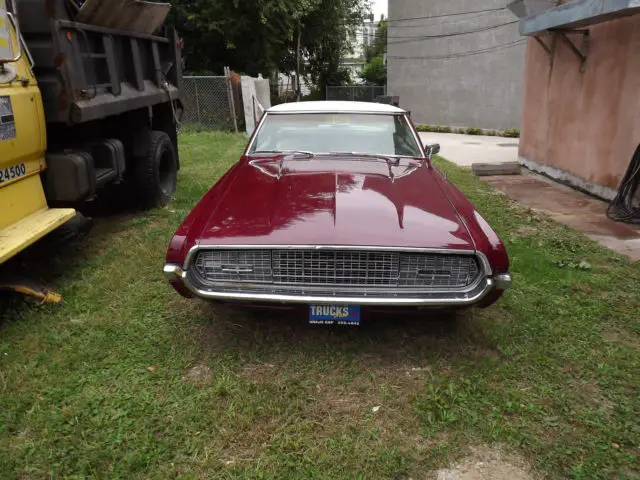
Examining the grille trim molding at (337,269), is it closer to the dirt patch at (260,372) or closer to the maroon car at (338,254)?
the maroon car at (338,254)

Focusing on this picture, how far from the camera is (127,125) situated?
19.7 ft

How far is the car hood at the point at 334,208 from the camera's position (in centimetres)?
297

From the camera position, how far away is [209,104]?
613 inches

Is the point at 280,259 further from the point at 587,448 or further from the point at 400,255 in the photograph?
the point at 587,448

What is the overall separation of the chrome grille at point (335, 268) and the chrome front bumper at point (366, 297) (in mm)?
100

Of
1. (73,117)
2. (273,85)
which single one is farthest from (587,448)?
(273,85)

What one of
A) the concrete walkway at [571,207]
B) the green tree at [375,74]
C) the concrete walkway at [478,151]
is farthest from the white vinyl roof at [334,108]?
the green tree at [375,74]

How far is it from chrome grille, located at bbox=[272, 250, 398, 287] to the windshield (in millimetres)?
1631

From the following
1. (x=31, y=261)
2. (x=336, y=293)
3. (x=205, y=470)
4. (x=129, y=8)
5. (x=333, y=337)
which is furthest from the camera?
(x=129, y=8)

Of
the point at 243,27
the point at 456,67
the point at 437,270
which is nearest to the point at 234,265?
the point at 437,270

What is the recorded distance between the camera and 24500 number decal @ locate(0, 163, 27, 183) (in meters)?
3.50

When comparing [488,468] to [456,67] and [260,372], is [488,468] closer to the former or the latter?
[260,372]

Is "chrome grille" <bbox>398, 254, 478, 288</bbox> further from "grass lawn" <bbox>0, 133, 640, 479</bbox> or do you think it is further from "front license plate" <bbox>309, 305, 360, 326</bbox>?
"grass lawn" <bbox>0, 133, 640, 479</bbox>

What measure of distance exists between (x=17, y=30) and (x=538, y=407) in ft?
13.1
